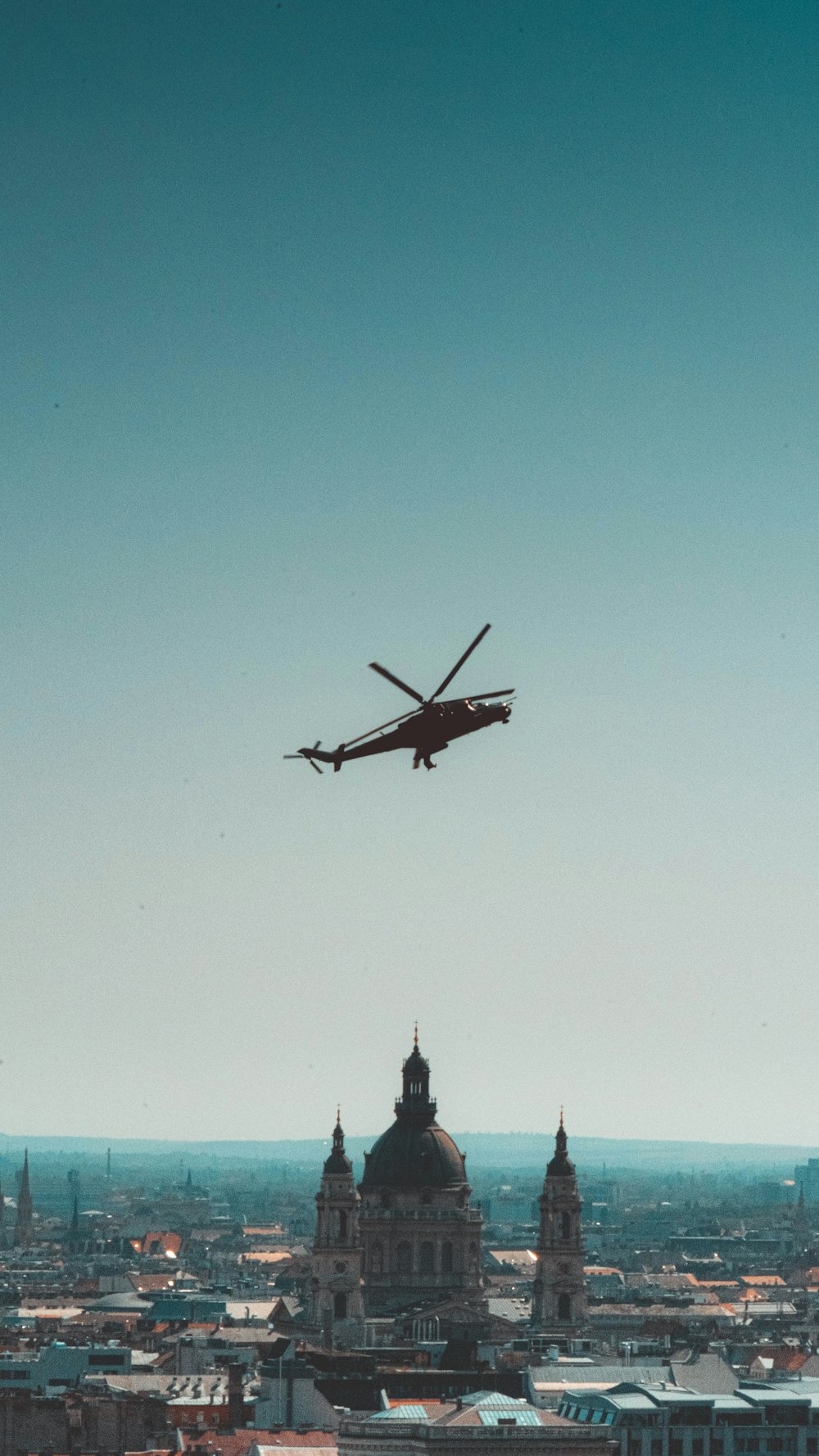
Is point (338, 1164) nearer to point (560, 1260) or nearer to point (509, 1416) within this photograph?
point (560, 1260)

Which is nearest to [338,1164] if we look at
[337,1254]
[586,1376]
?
[337,1254]

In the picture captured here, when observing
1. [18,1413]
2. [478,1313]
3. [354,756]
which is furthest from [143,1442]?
[354,756]

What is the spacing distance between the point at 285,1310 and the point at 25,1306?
47.0 metres

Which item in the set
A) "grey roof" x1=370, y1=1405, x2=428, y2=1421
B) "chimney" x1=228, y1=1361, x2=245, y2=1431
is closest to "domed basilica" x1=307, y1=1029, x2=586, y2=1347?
"chimney" x1=228, y1=1361, x2=245, y2=1431

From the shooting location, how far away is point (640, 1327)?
561 feet

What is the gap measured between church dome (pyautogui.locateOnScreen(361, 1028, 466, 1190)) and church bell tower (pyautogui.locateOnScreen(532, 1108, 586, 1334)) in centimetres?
597

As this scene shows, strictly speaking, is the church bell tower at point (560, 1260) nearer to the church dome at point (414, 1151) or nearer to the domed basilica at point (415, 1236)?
the domed basilica at point (415, 1236)

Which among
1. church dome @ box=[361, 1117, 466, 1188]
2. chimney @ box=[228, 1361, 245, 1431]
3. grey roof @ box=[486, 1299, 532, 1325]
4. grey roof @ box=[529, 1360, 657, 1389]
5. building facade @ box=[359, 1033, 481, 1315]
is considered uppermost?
church dome @ box=[361, 1117, 466, 1188]

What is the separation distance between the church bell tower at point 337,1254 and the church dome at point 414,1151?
4454mm

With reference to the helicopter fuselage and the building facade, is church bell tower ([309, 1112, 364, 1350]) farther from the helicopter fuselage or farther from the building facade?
the helicopter fuselage

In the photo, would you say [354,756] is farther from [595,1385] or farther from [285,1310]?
[285,1310]

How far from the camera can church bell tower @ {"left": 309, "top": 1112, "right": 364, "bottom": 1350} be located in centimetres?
14450

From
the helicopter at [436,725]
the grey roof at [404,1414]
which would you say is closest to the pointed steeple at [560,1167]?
the grey roof at [404,1414]

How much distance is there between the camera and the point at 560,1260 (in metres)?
147
